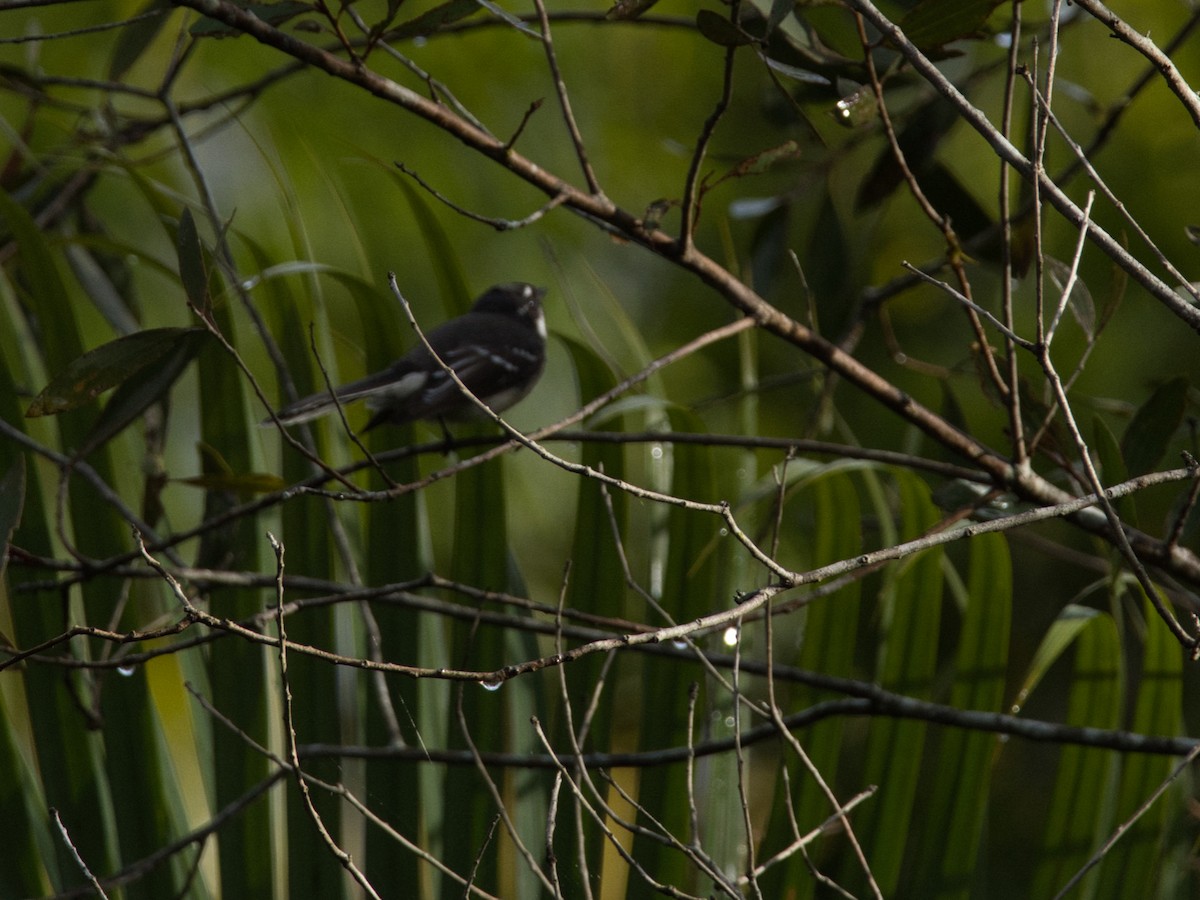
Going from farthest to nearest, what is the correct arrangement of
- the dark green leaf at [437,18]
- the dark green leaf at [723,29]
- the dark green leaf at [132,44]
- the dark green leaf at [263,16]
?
1. the dark green leaf at [132,44]
2. the dark green leaf at [437,18]
3. the dark green leaf at [263,16]
4. the dark green leaf at [723,29]

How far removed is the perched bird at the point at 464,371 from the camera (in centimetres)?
252

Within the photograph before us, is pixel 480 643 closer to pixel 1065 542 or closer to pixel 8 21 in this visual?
pixel 1065 542

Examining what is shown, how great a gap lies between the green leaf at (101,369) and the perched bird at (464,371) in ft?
1.26

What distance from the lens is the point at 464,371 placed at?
3242mm

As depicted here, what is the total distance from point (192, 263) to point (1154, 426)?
1.44m

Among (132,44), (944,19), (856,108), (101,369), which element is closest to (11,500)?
(101,369)

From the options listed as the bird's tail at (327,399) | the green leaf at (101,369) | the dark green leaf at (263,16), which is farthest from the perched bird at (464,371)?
the dark green leaf at (263,16)

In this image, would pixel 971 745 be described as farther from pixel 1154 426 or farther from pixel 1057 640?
pixel 1154 426

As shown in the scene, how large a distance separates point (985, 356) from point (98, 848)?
5.61ft

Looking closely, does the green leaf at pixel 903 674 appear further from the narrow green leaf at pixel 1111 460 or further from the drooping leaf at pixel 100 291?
the drooping leaf at pixel 100 291

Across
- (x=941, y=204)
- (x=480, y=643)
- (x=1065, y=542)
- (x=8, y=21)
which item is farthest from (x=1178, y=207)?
(x=8, y=21)

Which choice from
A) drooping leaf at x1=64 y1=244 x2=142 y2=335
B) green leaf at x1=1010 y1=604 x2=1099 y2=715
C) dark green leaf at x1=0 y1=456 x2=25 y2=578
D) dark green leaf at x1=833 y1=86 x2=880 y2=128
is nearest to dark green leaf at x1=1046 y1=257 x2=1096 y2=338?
dark green leaf at x1=833 y1=86 x2=880 y2=128

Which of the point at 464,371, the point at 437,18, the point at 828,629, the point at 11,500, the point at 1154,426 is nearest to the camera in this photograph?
the point at 11,500

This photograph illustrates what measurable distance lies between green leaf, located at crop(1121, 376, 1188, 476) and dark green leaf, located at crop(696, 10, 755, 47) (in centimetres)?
84
